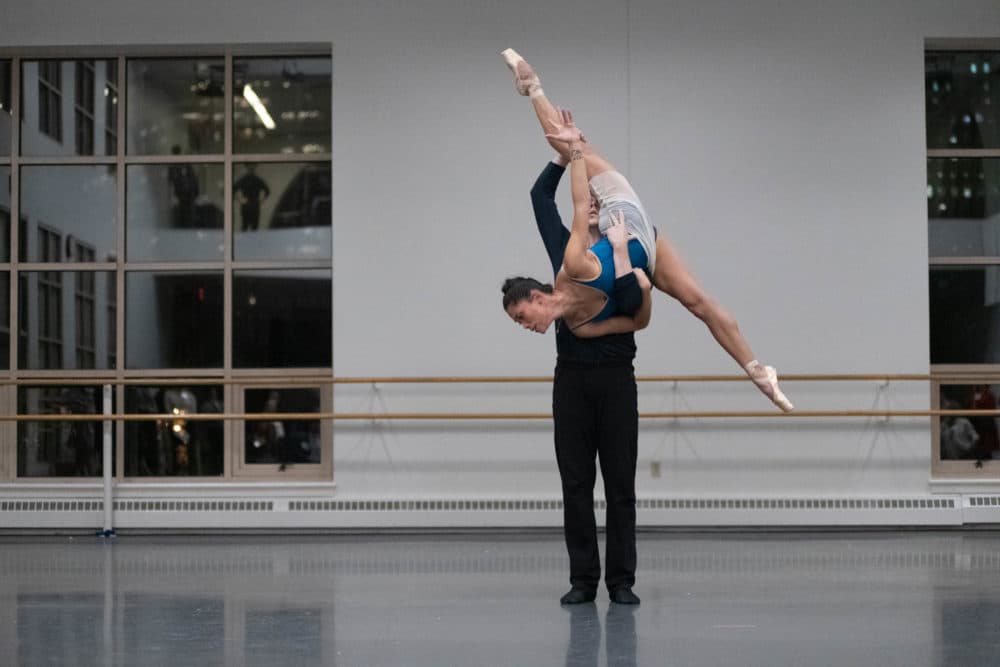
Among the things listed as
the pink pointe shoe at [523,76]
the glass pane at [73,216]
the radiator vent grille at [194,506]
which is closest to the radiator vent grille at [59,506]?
the radiator vent grille at [194,506]

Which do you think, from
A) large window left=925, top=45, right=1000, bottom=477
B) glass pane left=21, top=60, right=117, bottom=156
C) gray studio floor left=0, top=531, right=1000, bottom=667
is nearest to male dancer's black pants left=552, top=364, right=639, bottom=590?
gray studio floor left=0, top=531, right=1000, bottom=667

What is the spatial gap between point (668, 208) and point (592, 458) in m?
4.16

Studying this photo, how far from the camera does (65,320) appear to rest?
9.52 meters

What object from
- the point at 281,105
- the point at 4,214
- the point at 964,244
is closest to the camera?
the point at 964,244

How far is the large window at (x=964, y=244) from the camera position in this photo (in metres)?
9.23

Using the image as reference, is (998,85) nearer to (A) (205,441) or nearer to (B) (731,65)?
(B) (731,65)

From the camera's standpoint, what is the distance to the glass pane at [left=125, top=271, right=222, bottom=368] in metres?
9.44

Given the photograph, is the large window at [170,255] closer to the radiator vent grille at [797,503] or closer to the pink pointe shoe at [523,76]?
the radiator vent grille at [797,503]

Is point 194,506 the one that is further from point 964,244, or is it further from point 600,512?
point 964,244

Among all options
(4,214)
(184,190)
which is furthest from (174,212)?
(4,214)

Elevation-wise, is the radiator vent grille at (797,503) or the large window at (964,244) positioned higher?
the large window at (964,244)

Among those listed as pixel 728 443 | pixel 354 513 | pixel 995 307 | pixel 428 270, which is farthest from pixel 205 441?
pixel 995 307

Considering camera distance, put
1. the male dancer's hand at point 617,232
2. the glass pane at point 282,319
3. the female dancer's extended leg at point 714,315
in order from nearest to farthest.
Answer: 1. the male dancer's hand at point 617,232
2. the female dancer's extended leg at point 714,315
3. the glass pane at point 282,319

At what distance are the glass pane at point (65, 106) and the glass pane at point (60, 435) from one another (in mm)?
1710
